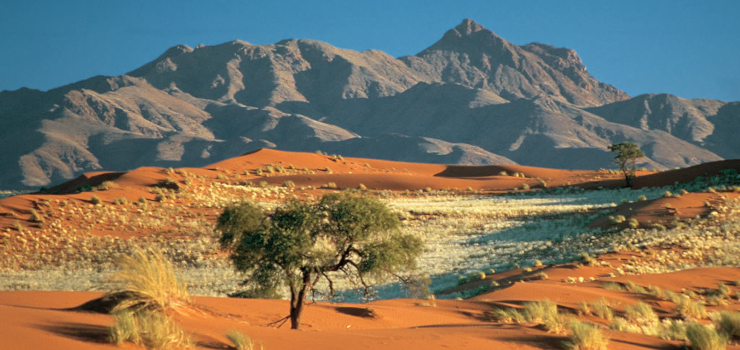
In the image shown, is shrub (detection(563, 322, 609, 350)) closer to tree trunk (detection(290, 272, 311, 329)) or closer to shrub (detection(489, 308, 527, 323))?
shrub (detection(489, 308, 527, 323))

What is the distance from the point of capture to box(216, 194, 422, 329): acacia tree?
49.0 ft

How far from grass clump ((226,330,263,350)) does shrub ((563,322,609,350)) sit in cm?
519

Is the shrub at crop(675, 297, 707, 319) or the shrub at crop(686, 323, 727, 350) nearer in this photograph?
the shrub at crop(686, 323, 727, 350)

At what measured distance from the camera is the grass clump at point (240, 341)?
966 cm

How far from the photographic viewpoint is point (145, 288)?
35.7ft

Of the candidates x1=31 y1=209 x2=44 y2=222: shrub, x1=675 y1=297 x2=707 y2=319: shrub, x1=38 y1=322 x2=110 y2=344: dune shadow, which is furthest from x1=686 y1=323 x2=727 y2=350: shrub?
x1=31 y1=209 x2=44 y2=222: shrub

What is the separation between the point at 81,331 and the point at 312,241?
243 inches

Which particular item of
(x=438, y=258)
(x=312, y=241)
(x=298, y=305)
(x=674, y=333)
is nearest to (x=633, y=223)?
(x=438, y=258)

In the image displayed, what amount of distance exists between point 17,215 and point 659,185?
4951 centimetres

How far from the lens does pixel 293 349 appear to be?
33.5 ft

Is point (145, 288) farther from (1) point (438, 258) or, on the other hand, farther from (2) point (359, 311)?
(1) point (438, 258)

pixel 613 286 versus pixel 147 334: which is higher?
pixel 147 334

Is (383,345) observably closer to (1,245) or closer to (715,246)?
(715,246)

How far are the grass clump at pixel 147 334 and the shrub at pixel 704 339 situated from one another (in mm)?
8428
